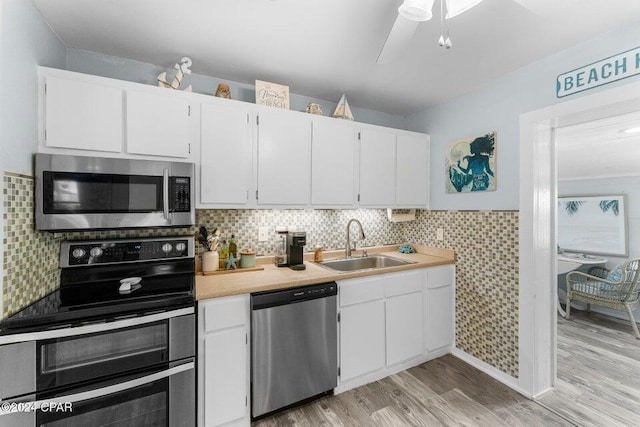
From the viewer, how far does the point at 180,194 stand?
1729 millimetres

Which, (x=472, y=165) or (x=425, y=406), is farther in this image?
(x=472, y=165)

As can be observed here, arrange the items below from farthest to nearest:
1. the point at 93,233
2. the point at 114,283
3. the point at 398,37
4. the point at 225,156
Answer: the point at 225,156 → the point at 93,233 → the point at 114,283 → the point at 398,37

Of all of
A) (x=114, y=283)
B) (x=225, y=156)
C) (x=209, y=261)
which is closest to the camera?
(x=114, y=283)

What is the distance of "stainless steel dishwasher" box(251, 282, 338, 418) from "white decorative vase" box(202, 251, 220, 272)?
0.53 meters

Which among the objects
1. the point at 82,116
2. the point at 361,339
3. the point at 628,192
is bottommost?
the point at 361,339

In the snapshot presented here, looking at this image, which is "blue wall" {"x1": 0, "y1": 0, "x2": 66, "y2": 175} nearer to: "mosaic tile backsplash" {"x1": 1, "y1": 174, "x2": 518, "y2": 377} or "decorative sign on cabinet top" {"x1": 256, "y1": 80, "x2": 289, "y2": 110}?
"mosaic tile backsplash" {"x1": 1, "y1": 174, "x2": 518, "y2": 377}

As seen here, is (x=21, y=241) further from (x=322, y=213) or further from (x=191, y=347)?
(x=322, y=213)

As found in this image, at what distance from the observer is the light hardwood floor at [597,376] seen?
1.90 metres

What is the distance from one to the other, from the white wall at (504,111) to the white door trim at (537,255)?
12 centimetres

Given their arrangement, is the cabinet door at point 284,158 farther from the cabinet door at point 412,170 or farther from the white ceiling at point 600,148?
the white ceiling at point 600,148

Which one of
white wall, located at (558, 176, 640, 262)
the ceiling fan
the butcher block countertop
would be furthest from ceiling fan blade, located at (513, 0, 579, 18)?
Result: white wall, located at (558, 176, 640, 262)

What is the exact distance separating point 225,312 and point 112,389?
597mm

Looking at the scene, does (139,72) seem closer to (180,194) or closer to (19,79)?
(19,79)

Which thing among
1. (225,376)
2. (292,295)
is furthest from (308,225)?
(225,376)
